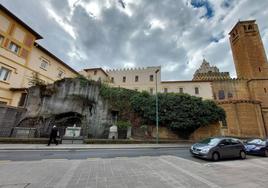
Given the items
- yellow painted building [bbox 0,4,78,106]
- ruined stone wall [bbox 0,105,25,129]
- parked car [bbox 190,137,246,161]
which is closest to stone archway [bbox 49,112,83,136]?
ruined stone wall [bbox 0,105,25,129]

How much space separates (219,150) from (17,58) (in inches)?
1146

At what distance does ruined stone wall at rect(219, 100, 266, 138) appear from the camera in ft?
103

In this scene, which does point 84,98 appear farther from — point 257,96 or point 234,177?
point 257,96

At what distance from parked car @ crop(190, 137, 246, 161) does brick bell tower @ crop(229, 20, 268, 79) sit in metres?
40.0

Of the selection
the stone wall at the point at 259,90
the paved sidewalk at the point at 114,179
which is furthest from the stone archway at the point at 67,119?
the stone wall at the point at 259,90

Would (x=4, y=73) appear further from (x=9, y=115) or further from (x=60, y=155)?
(x=60, y=155)

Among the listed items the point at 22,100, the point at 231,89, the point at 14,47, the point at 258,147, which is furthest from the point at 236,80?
the point at 14,47

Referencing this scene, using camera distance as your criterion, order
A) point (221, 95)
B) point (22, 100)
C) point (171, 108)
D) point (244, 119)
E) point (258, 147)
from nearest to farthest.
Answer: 1. point (258, 147)
2. point (22, 100)
3. point (171, 108)
4. point (244, 119)
5. point (221, 95)

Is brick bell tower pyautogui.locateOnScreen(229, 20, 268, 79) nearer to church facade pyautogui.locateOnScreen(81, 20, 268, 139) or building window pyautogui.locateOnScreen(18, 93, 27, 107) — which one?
church facade pyautogui.locateOnScreen(81, 20, 268, 139)

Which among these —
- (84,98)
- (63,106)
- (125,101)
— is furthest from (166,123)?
(63,106)

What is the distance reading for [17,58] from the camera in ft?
74.5

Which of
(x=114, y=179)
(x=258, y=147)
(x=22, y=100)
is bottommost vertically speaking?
(x=114, y=179)

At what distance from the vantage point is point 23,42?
23484 millimetres

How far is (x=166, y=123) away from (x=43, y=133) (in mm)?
18305
